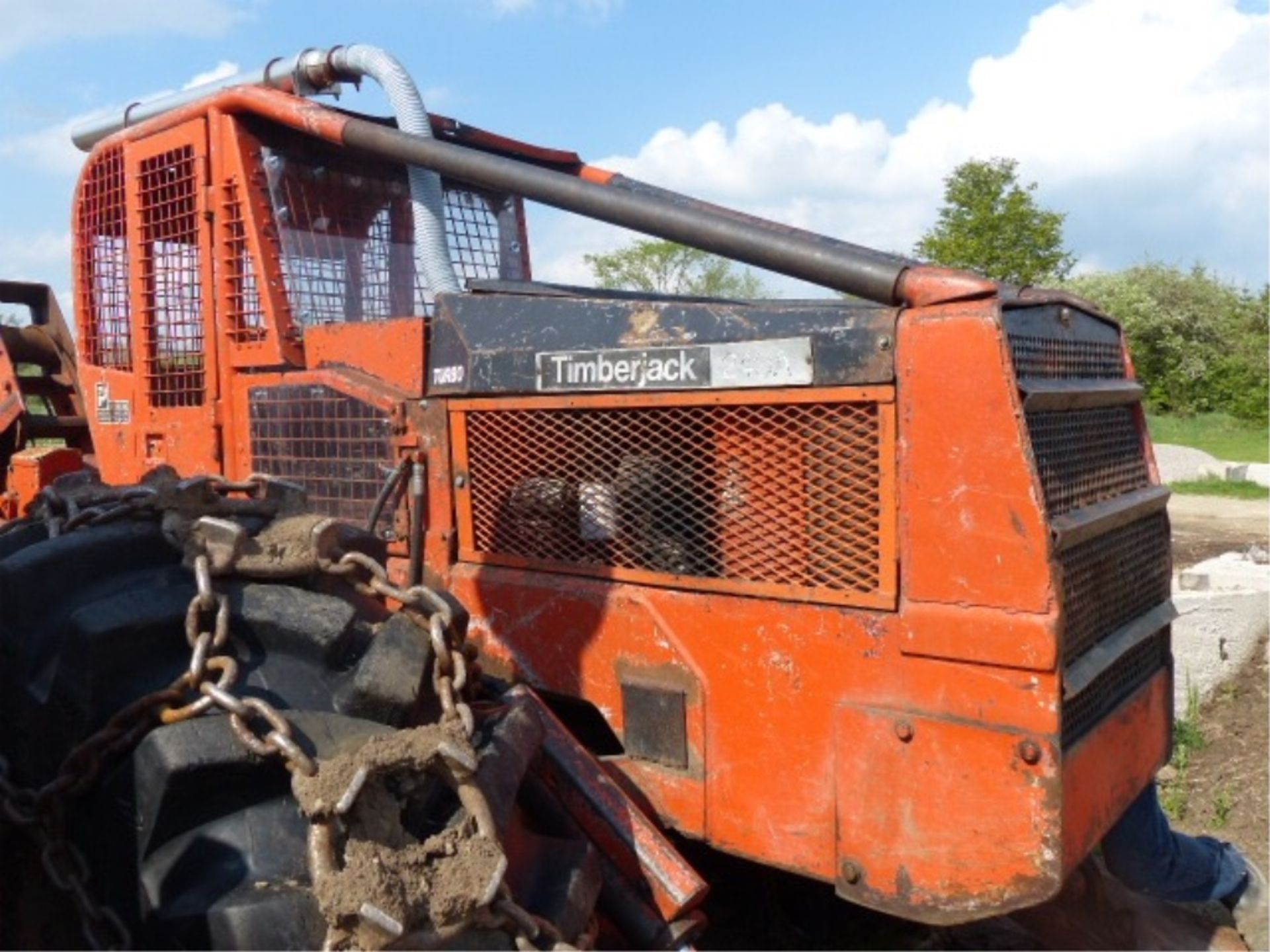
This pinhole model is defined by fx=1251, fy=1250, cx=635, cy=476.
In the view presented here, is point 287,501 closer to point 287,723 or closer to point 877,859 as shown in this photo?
point 287,723

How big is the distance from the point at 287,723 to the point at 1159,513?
2388 millimetres

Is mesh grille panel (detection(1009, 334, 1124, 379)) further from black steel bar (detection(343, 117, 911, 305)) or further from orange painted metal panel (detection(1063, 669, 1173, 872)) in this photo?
orange painted metal panel (detection(1063, 669, 1173, 872))

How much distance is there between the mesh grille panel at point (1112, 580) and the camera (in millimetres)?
2600

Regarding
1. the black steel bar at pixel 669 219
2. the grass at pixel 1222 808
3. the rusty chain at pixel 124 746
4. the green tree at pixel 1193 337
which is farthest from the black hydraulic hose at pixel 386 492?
the green tree at pixel 1193 337

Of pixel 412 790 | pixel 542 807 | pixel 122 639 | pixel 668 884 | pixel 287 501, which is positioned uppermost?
pixel 287 501

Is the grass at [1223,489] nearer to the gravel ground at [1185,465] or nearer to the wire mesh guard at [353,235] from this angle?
the gravel ground at [1185,465]

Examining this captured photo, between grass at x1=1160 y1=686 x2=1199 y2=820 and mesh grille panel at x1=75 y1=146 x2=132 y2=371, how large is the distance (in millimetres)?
3896

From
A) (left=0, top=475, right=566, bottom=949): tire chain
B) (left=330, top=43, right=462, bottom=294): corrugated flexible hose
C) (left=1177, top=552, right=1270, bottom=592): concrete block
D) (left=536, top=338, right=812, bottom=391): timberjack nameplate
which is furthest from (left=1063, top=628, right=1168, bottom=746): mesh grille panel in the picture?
(left=1177, top=552, right=1270, bottom=592): concrete block

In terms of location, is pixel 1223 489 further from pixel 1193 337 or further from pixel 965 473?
pixel 1193 337

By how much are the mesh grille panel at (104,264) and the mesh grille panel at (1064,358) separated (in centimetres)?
268

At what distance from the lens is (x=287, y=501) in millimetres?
2592

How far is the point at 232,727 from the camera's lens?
1.97 meters

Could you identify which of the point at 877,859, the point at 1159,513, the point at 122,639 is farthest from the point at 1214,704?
the point at 122,639

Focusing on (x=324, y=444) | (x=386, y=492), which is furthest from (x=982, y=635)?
(x=324, y=444)
